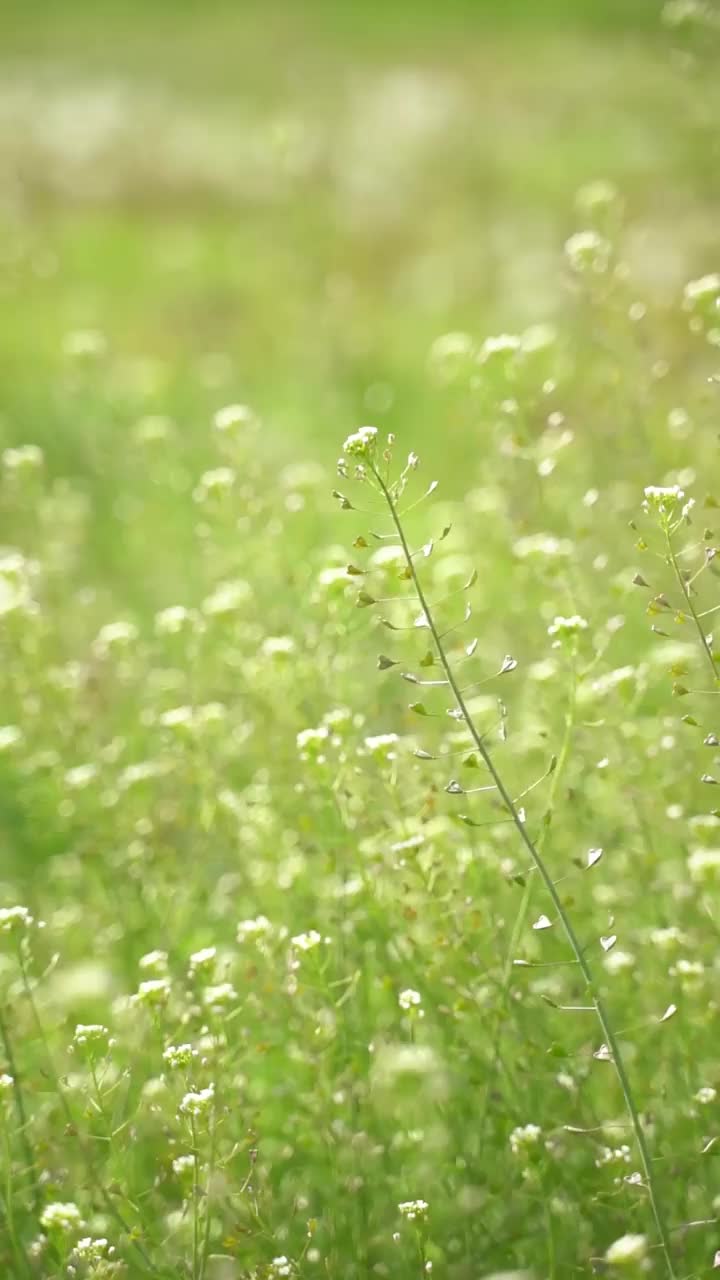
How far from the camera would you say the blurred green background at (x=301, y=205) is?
261 inches

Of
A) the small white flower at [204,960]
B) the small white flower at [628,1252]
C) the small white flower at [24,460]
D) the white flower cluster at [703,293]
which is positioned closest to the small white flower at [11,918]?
the small white flower at [204,960]

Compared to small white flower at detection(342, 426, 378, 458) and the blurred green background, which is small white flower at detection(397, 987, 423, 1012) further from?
the blurred green background

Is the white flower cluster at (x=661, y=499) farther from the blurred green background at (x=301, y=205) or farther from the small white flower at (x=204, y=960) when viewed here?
the blurred green background at (x=301, y=205)

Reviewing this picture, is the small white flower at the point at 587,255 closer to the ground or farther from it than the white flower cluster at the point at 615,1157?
farther from it

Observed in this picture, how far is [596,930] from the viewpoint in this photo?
2707 millimetres

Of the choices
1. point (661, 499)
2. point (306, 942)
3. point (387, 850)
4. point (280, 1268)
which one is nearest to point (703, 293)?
point (661, 499)

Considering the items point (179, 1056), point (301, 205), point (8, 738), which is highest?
point (301, 205)

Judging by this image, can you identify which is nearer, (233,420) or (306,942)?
(306,942)

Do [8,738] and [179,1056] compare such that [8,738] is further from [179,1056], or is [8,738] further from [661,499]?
[661,499]

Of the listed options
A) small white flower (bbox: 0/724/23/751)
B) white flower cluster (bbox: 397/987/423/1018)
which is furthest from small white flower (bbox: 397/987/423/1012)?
small white flower (bbox: 0/724/23/751)

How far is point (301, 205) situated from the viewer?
301 inches

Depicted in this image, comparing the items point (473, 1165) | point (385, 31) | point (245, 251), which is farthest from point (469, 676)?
point (385, 31)

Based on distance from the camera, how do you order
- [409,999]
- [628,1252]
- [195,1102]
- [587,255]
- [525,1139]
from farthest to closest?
[587,255], [409,999], [525,1139], [195,1102], [628,1252]

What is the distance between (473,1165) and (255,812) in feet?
3.08
